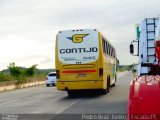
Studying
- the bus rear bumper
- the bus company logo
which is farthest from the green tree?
the bus rear bumper

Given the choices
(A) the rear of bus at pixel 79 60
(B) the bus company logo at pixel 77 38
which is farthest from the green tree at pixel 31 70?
(B) the bus company logo at pixel 77 38

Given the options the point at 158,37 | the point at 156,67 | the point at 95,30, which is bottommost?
the point at 156,67

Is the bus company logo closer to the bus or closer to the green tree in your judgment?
the bus

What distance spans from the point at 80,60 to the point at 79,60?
0.18ft

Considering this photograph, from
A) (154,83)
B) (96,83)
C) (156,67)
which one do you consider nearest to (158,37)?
(156,67)

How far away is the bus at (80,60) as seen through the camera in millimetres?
23109

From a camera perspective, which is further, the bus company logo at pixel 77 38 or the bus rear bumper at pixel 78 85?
the bus company logo at pixel 77 38

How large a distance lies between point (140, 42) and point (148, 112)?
411 inches

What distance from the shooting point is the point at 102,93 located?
Answer: 84.6 ft

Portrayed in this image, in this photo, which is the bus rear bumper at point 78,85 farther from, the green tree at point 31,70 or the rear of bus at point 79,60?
the green tree at point 31,70

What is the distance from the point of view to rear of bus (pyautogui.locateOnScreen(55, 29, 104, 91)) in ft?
75.8

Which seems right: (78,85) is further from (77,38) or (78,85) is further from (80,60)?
(77,38)

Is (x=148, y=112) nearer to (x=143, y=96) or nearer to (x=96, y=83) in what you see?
(x=143, y=96)

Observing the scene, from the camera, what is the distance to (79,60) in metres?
23.4
